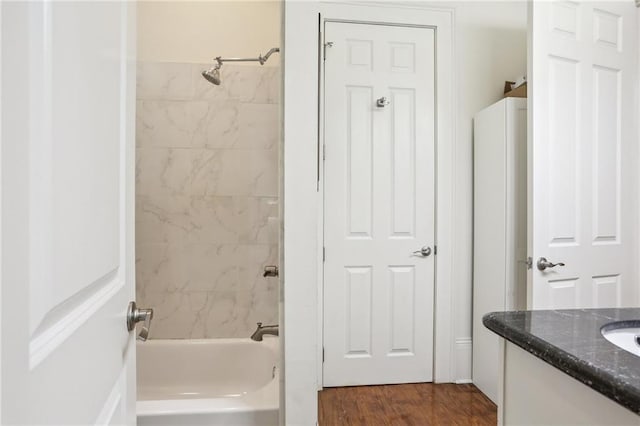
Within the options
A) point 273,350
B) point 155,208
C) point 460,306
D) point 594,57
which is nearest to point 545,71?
point 594,57

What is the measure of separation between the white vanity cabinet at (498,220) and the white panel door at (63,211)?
2.08 m

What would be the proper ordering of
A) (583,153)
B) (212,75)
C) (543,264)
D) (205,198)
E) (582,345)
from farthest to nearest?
(205,198)
(212,75)
(583,153)
(543,264)
(582,345)

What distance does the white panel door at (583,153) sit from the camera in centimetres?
193

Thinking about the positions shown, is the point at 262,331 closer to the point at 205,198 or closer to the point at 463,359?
the point at 205,198

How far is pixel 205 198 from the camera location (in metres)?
2.42

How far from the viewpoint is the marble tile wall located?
2367 millimetres

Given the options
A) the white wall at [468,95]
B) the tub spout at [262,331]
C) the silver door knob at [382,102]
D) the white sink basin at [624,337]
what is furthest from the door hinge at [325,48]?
the white sink basin at [624,337]

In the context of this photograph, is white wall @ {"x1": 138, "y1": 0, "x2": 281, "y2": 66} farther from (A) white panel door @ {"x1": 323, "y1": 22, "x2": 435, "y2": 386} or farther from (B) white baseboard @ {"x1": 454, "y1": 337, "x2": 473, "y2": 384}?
(B) white baseboard @ {"x1": 454, "y1": 337, "x2": 473, "y2": 384}

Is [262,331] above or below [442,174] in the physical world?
below

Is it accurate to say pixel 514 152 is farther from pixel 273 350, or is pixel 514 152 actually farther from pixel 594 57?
pixel 273 350

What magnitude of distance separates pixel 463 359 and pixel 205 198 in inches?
80.5

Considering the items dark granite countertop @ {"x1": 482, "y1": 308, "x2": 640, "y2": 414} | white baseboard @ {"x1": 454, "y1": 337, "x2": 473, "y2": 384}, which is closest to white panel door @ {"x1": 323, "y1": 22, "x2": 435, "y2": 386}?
white baseboard @ {"x1": 454, "y1": 337, "x2": 473, "y2": 384}

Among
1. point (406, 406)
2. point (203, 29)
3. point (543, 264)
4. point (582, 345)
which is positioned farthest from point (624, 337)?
point (203, 29)

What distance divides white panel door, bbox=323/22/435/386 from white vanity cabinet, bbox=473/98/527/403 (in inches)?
12.4
